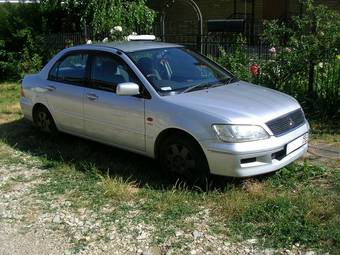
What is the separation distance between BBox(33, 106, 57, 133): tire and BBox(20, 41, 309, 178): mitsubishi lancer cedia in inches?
1.8

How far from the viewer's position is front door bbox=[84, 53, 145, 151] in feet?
19.4

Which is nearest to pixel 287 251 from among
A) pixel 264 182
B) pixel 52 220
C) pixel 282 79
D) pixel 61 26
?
pixel 264 182

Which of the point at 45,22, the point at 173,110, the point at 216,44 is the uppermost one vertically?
the point at 45,22

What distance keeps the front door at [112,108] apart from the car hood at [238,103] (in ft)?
1.75

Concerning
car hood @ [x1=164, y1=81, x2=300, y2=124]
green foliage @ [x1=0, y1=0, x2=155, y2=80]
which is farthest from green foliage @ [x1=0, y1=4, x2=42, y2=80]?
car hood @ [x1=164, y1=81, x2=300, y2=124]

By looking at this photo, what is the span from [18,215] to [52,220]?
1.34 ft

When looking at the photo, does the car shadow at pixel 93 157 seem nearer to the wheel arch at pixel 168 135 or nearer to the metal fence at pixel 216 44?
the wheel arch at pixel 168 135

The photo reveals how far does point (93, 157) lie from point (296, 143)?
2.66 m

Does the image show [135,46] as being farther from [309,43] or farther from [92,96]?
[309,43]

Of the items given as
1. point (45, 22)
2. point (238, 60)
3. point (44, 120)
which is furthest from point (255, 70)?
point (45, 22)

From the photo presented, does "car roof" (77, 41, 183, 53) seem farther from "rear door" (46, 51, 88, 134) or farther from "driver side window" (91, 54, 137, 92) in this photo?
"rear door" (46, 51, 88, 134)

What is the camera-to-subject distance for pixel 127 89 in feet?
18.7

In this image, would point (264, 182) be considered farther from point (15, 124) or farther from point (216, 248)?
point (15, 124)

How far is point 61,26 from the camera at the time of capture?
16516mm
